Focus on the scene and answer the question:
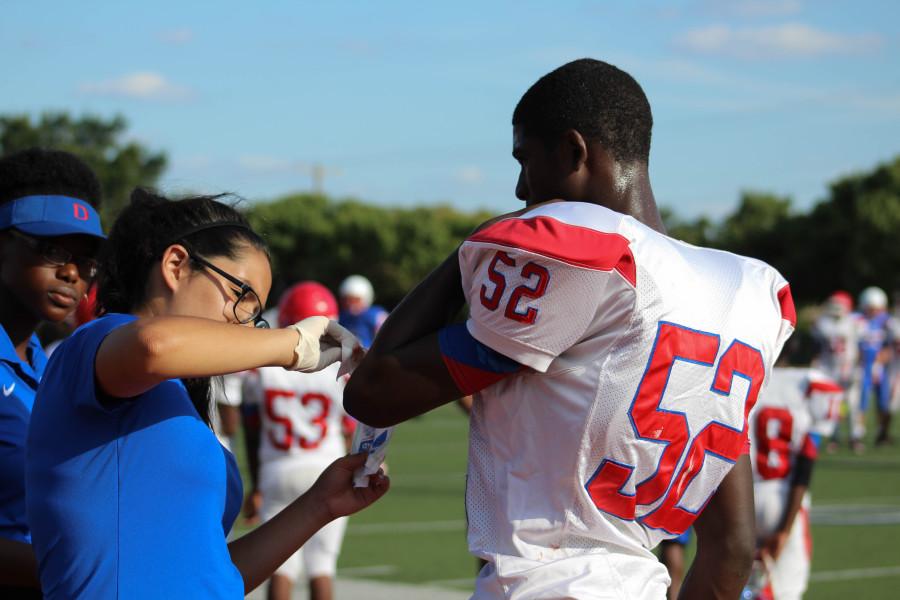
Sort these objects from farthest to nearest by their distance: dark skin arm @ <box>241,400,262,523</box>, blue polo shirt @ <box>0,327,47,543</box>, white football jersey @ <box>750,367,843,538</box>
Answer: dark skin arm @ <box>241,400,262,523</box>
white football jersey @ <box>750,367,843,538</box>
blue polo shirt @ <box>0,327,47,543</box>

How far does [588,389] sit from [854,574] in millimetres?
8228

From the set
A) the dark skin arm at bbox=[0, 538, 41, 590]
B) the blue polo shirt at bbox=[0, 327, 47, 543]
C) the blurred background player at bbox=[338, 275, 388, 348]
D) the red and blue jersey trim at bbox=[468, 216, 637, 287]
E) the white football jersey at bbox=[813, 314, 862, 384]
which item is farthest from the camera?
the white football jersey at bbox=[813, 314, 862, 384]

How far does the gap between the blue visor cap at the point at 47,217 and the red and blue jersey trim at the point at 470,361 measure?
1.75 m

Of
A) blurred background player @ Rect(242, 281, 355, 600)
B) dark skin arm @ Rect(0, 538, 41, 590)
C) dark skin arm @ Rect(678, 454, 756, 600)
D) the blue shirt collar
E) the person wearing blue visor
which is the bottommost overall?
blurred background player @ Rect(242, 281, 355, 600)

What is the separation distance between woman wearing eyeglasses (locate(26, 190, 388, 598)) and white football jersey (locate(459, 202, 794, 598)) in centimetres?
43

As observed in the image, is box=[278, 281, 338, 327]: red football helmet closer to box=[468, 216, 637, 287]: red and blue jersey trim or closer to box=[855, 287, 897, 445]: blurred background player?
box=[468, 216, 637, 287]: red and blue jersey trim

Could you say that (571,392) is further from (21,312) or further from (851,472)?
(851,472)

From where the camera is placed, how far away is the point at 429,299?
2.46 meters

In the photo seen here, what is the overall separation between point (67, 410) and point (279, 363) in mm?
433

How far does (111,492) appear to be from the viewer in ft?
7.82

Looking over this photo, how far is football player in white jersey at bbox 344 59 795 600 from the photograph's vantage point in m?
2.32

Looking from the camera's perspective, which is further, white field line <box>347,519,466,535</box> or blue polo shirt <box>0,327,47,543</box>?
white field line <box>347,519,466,535</box>

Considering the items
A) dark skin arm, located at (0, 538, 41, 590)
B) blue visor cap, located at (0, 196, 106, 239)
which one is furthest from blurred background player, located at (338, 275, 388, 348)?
dark skin arm, located at (0, 538, 41, 590)

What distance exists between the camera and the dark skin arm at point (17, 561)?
9.87 ft
